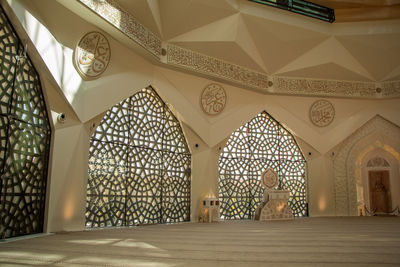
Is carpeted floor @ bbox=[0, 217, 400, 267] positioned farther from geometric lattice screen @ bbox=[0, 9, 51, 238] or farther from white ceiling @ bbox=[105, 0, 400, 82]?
white ceiling @ bbox=[105, 0, 400, 82]

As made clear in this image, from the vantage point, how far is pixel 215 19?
687 cm

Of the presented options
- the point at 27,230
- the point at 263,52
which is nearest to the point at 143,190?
the point at 27,230

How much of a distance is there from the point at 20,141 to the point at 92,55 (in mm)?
1762

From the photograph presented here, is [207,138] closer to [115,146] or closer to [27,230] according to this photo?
[115,146]

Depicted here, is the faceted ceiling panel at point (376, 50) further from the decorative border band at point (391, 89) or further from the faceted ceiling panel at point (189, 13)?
the faceted ceiling panel at point (189, 13)

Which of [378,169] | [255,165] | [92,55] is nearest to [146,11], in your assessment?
[92,55]

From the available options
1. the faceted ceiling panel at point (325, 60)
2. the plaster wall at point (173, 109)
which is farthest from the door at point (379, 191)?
the faceted ceiling panel at point (325, 60)

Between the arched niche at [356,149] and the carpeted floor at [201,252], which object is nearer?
the carpeted floor at [201,252]

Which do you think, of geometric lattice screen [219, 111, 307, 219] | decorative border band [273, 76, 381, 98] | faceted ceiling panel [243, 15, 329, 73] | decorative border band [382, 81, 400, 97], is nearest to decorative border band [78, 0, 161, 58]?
faceted ceiling panel [243, 15, 329, 73]

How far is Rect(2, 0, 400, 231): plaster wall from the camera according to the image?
15.5 feet

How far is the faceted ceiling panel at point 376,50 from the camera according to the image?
8016 mm

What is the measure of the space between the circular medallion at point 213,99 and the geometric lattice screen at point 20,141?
361 cm

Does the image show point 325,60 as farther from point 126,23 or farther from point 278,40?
point 126,23

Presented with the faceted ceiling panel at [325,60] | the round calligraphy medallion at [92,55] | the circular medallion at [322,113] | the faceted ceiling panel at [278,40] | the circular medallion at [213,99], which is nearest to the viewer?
the round calligraphy medallion at [92,55]
